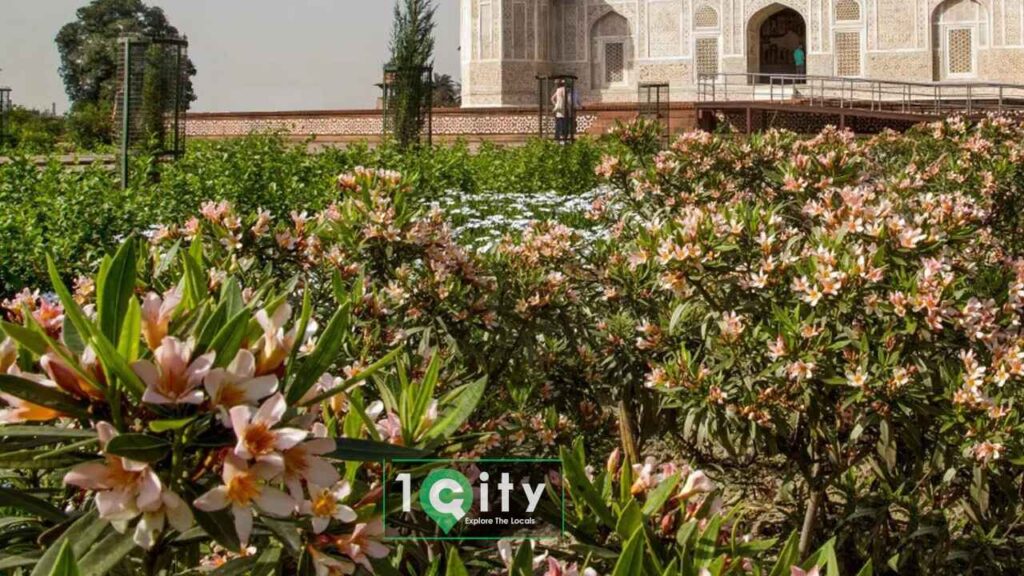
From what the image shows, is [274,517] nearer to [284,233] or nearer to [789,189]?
[284,233]

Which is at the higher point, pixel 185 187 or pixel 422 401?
pixel 185 187

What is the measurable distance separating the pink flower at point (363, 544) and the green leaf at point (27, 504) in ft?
0.57

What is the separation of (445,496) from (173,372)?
0.34 metres

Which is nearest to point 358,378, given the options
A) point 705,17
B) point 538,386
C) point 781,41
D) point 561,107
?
point 538,386

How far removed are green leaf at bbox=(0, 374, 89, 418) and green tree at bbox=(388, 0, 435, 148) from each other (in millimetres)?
8459

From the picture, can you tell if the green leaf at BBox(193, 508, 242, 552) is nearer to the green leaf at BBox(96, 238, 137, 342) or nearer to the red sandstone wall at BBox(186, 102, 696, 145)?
the green leaf at BBox(96, 238, 137, 342)

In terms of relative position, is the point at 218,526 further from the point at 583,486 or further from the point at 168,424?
the point at 583,486

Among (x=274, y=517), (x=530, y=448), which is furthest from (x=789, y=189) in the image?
(x=274, y=517)

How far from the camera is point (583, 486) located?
2.74ft

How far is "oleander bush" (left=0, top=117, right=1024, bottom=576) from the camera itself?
62 cm

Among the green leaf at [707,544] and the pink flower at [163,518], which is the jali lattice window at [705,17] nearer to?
the green leaf at [707,544]

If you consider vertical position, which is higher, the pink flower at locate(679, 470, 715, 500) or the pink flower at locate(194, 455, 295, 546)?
the pink flower at locate(194, 455, 295, 546)

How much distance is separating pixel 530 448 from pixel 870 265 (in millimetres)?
572

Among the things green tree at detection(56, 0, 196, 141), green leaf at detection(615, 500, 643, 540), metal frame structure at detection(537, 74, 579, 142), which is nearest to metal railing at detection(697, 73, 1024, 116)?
metal frame structure at detection(537, 74, 579, 142)
